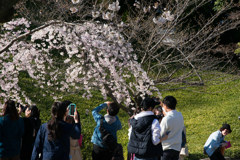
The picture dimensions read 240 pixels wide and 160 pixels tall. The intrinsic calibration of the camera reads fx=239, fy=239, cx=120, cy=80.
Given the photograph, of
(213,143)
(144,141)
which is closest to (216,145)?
(213,143)

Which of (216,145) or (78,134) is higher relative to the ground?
(78,134)

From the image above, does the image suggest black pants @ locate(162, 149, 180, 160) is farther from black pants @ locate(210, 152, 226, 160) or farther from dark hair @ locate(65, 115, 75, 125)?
black pants @ locate(210, 152, 226, 160)

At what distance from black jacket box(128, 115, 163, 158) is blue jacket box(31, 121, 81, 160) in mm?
836

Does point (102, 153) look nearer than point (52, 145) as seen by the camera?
No

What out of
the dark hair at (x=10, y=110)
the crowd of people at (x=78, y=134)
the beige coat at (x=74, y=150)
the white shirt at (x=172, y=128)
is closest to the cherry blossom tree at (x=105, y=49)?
the dark hair at (x=10, y=110)

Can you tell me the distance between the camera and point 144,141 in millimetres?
3023

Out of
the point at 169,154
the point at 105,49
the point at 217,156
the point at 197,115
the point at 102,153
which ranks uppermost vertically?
the point at 105,49

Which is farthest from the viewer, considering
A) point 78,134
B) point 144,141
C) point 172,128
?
point 172,128

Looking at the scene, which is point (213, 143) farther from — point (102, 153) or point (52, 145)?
point (52, 145)

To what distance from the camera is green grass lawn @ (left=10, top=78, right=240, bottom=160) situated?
7.33m

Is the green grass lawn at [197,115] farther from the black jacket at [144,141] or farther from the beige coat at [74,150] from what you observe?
the black jacket at [144,141]

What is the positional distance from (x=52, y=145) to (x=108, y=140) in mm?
963

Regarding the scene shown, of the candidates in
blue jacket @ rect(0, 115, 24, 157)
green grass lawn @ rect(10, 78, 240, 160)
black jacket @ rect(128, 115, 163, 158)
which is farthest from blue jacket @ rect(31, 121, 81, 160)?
green grass lawn @ rect(10, 78, 240, 160)

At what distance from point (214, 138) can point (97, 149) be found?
2392 millimetres
